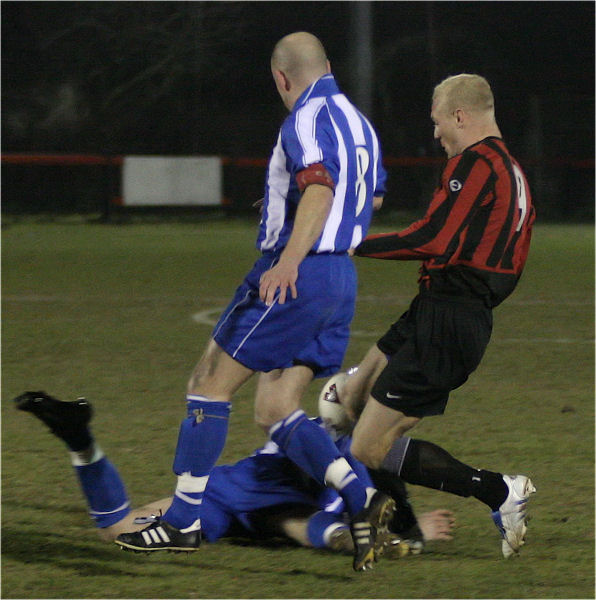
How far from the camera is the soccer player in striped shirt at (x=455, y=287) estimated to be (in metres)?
4.61

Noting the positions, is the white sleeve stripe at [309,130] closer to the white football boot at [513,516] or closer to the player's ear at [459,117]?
the player's ear at [459,117]

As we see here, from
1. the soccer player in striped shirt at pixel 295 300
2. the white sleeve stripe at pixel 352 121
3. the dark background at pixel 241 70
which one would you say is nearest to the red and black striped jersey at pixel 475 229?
the soccer player in striped shirt at pixel 295 300

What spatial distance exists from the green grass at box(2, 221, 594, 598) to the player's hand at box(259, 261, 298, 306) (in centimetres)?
93

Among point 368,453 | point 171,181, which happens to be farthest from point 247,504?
point 171,181

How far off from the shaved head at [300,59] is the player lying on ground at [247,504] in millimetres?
1405

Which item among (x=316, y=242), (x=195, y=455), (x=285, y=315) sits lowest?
(x=195, y=455)

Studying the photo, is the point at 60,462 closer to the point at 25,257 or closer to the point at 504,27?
the point at 25,257

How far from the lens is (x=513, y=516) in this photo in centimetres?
464

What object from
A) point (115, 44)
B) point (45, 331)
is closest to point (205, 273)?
point (45, 331)

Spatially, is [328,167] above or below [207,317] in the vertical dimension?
above

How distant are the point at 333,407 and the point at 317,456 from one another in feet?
1.84

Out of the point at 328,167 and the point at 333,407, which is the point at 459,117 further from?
the point at 333,407

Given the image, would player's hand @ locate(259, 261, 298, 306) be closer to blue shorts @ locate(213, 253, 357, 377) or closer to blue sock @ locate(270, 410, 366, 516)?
blue shorts @ locate(213, 253, 357, 377)

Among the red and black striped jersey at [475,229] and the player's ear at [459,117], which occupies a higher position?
the player's ear at [459,117]
